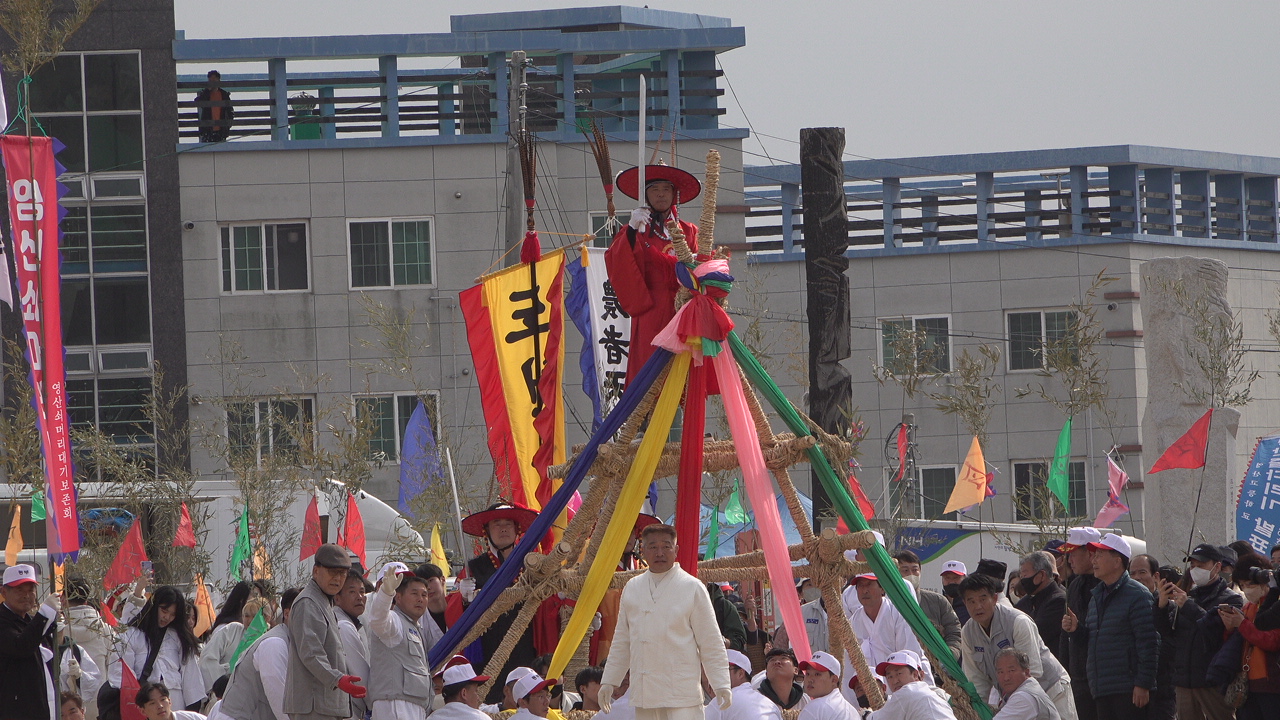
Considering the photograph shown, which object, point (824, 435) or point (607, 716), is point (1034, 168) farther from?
point (607, 716)

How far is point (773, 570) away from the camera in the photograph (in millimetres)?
8867

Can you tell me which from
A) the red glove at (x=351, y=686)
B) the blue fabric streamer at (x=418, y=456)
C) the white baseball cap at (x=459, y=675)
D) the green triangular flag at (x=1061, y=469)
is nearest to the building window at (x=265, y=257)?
the blue fabric streamer at (x=418, y=456)

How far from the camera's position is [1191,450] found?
14164mm

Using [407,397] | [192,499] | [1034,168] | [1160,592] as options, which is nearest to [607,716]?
[1160,592]

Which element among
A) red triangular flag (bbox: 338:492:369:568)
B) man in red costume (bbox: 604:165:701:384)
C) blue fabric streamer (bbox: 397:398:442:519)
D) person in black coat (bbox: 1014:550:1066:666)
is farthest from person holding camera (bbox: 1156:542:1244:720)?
blue fabric streamer (bbox: 397:398:442:519)

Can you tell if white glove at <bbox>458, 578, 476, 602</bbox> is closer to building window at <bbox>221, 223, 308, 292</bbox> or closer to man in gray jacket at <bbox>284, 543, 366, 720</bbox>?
man in gray jacket at <bbox>284, 543, 366, 720</bbox>

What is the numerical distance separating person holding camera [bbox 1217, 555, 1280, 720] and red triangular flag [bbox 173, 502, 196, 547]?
34.3ft

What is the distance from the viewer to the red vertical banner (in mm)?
8367

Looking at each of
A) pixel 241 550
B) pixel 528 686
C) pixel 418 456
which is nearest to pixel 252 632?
pixel 528 686

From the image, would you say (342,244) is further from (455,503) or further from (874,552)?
(874,552)

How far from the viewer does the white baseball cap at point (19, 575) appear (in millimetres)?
8914

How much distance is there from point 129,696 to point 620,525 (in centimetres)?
301

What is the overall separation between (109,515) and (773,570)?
10.4 m

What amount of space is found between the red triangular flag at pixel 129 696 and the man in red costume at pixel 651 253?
359 cm
